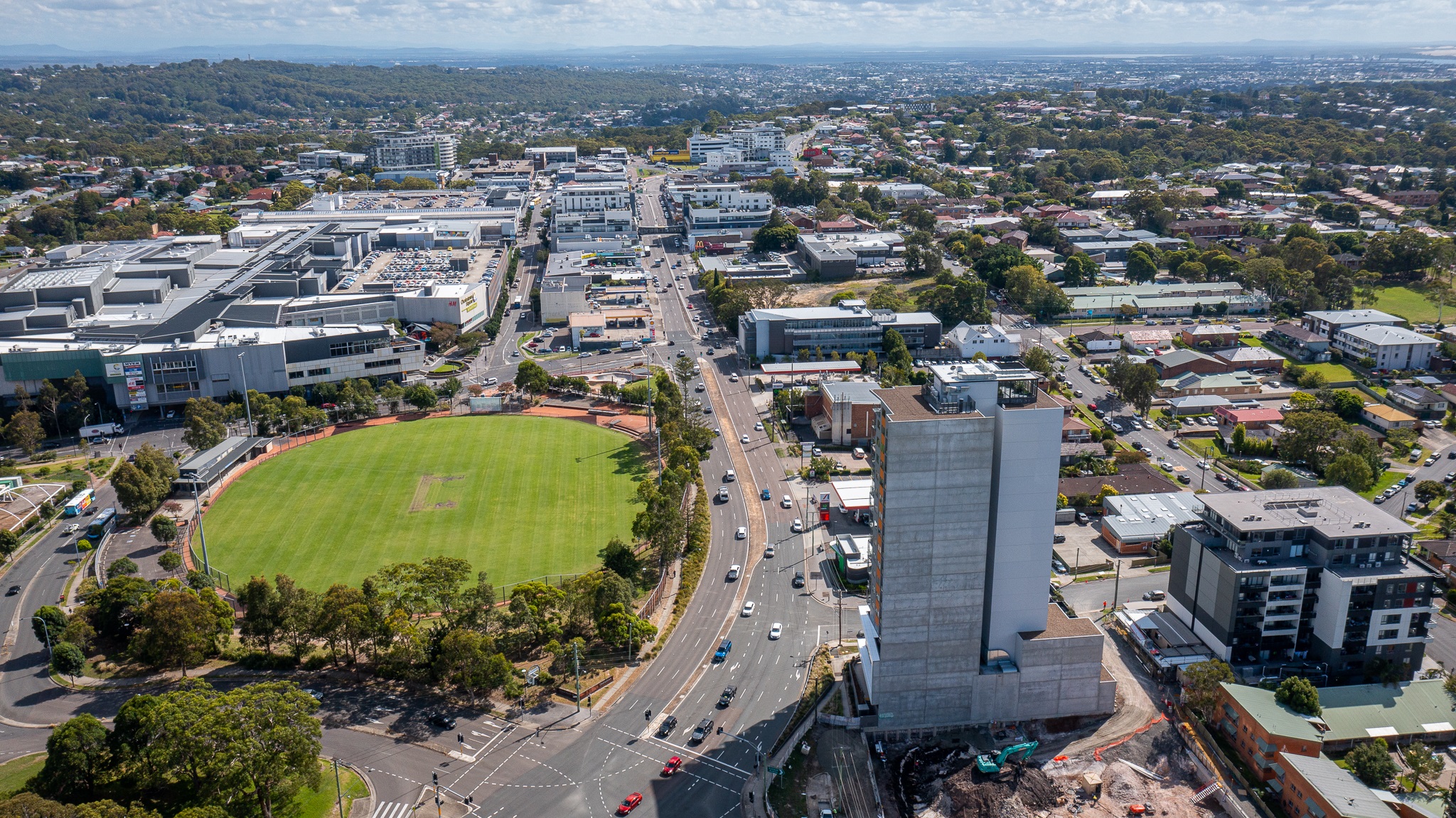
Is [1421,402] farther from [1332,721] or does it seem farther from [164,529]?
[164,529]

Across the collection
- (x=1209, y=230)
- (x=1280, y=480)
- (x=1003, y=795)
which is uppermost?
(x=1209, y=230)

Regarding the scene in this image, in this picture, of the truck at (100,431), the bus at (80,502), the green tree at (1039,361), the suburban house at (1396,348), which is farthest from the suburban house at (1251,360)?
the truck at (100,431)

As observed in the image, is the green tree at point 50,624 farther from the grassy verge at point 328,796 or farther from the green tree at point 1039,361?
the green tree at point 1039,361

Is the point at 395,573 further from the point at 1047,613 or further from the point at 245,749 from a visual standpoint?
the point at 1047,613

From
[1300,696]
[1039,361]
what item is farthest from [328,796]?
[1039,361]

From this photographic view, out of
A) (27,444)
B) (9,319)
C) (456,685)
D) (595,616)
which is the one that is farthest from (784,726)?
(9,319)

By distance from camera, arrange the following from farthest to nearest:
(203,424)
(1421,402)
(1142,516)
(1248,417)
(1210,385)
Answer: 1. (1210,385)
2. (1421,402)
3. (1248,417)
4. (203,424)
5. (1142,516)

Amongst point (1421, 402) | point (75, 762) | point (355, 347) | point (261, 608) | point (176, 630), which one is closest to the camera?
point (75, 762)

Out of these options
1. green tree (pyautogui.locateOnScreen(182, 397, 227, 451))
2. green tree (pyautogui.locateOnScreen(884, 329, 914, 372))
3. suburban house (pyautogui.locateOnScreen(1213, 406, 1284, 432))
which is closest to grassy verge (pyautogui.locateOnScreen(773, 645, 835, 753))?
green tree (pyautogui.locateOnScreen(884, 329, 914, 372))
